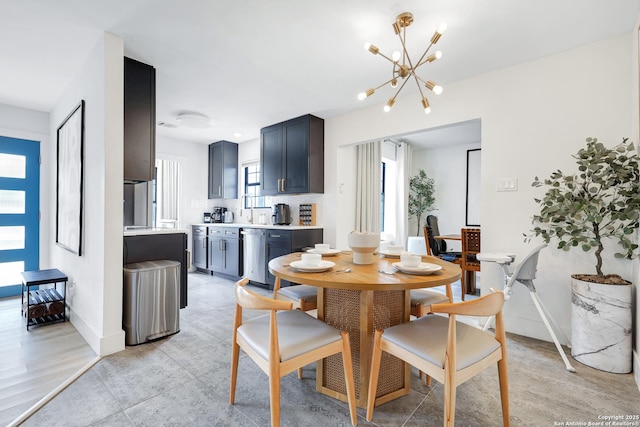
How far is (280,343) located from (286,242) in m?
2.69

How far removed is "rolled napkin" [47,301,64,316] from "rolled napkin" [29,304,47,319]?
5 cm

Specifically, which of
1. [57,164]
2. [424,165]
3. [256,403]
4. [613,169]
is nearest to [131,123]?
[57,164]

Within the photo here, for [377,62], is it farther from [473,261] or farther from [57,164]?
[57,164]

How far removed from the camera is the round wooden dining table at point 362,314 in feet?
5.08

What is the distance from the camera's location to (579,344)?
223cm

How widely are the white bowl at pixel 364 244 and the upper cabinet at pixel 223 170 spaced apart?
4.37 m

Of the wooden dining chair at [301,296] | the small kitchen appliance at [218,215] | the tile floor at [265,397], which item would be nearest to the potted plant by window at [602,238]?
the tile floor at [265,397]

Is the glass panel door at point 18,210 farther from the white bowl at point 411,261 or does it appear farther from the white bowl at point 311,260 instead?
the white bowl at point 411,261

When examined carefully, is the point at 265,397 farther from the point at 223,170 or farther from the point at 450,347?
the point at 223,170

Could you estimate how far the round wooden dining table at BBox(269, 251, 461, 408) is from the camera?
5.08 ft

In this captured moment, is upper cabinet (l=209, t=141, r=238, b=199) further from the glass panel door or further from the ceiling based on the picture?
the glass panel door

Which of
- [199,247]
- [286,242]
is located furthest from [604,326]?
[199,247]

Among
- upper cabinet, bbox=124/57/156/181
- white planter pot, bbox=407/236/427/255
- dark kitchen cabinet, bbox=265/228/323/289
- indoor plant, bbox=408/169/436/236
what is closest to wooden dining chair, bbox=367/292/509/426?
upper cabinet, bbox=124/57/156/181

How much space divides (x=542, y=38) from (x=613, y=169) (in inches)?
44.3
